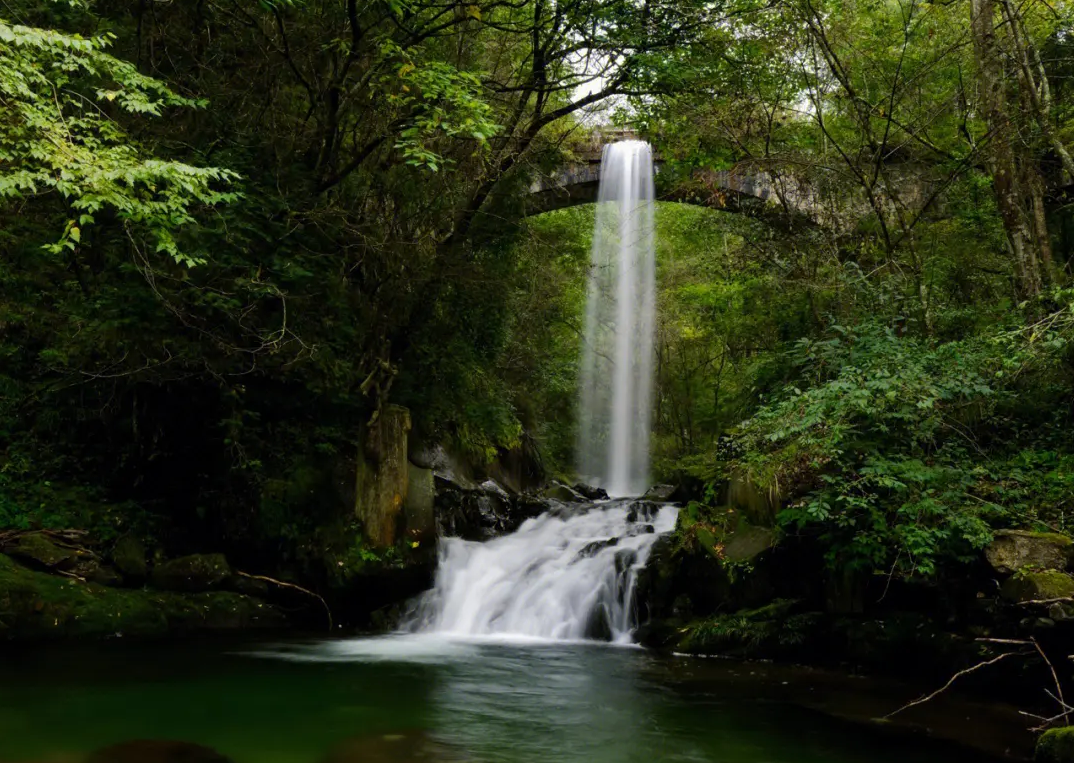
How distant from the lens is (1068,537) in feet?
20.3

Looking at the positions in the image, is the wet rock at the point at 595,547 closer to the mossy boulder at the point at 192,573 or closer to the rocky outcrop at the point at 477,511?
the rocky outcrop at the point at 477,511

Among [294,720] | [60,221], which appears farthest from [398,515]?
[60,221]

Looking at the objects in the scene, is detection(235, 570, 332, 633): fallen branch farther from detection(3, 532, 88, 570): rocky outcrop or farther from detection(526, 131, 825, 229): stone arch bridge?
detection(526, 131, 825, 229): stone arch bridge

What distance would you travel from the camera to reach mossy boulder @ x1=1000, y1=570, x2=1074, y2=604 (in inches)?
227

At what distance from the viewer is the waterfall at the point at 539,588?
32.2 ft

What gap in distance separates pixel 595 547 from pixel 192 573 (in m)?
5.29

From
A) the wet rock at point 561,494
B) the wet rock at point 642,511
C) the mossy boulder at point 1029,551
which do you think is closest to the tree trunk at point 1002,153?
the mossy boulder at point 1029,551

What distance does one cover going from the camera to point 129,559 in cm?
930

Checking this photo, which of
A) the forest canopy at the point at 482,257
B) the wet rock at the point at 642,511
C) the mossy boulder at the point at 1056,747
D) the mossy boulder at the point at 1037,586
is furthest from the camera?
Result: the wet rock at the point at 642,511

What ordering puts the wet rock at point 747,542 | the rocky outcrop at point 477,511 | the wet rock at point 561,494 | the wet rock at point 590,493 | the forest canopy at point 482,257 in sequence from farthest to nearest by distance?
Answer: the wet rock at point 590,493 → the wet rock at point 561,494 → the rocky outcrop at point 477,511 → the wet rock at point 747,542 → the forest canopy at point 482,257

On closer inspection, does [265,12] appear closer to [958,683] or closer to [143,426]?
[143,426]

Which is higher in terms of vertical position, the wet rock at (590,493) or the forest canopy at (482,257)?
the forest canopy at (482,257)

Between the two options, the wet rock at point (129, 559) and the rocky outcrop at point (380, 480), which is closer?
the wet rock at point (129, 559)

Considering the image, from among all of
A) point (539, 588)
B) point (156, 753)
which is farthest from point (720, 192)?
point (156, 753)
